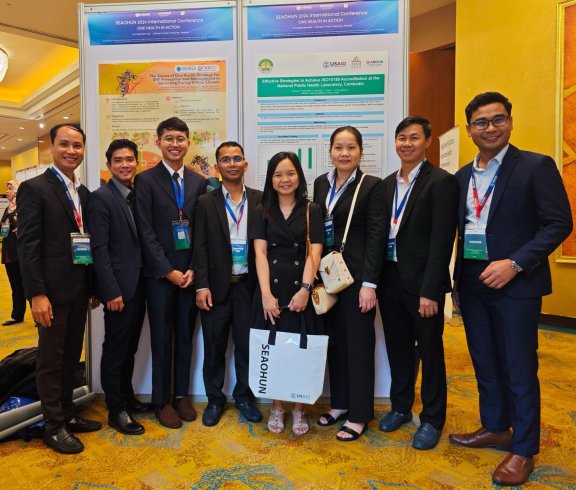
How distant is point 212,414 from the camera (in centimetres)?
261

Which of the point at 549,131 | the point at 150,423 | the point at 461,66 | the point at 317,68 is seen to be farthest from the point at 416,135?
the point at 461,66

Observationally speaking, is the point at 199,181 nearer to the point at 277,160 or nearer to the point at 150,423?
the point at 277,160

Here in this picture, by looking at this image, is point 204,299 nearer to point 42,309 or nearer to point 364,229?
point 42,309

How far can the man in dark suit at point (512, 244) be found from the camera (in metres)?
1.89

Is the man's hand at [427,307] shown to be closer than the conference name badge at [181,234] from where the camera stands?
Yes

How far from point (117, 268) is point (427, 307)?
1688 mm

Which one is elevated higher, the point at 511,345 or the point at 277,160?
the point at 277,160

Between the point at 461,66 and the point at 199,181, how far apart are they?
4.53 m

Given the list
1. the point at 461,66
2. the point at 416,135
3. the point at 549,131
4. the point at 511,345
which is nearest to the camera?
the point at 511,345

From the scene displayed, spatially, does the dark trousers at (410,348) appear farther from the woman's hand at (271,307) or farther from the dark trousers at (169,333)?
the dark trousers at (169,333)

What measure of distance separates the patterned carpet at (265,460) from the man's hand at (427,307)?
731mm

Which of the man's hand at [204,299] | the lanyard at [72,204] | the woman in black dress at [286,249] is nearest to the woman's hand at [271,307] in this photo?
the woman in black dress at [286,249]

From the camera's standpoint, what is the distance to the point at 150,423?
262 centimetres

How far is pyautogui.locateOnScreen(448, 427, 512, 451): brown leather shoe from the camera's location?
7.48ft
